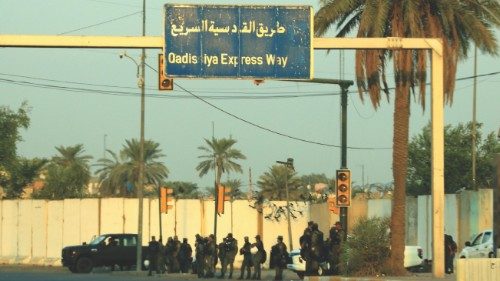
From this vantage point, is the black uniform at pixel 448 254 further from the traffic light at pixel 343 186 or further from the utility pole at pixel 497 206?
the utility pole at pixel 497 206

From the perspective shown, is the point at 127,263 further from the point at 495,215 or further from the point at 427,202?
the point at 495,215

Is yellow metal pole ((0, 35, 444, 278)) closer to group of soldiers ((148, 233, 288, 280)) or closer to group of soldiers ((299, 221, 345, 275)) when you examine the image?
group of soldiers ((299, 221, 345, 275))

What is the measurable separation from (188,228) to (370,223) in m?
29.5

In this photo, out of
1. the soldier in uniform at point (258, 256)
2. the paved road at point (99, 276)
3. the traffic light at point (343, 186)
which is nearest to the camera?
the traffic light at point (343, 186)

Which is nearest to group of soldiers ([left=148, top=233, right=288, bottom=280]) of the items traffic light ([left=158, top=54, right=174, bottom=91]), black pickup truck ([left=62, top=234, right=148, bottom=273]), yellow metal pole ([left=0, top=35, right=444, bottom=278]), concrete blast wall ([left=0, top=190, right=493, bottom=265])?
black pickup truck ([left=62, top=234, right=148, bottom=273])

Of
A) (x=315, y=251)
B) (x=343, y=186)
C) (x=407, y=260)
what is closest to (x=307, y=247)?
(x=315, y=251)

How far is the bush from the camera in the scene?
31781 millimetres

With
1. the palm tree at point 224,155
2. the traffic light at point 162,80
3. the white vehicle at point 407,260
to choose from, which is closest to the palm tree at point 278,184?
the palm tree at point 224,155

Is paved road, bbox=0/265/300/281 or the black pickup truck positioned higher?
the black pickup truck

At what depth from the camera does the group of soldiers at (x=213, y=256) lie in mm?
38594

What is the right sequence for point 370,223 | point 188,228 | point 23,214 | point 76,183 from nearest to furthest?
point 370,223, point 188,228, point 23,214, point 76,183

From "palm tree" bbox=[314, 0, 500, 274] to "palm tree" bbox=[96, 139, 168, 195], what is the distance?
2063 inches

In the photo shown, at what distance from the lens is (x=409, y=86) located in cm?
3494

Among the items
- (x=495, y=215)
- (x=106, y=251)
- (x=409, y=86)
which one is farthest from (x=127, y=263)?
(x=495, y=215)
